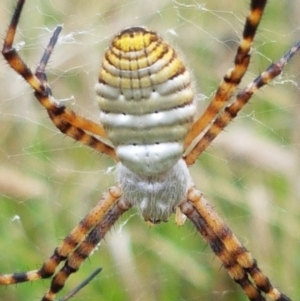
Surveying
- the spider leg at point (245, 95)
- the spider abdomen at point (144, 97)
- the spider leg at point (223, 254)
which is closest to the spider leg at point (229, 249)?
the spider leg at point (223, 254)

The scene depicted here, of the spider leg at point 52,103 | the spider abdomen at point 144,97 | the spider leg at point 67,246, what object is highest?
the spider abdomen at point 144,97

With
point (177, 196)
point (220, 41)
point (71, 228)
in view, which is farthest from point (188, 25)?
point (71, 228)

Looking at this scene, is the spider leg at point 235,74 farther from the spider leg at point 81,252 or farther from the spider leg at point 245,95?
the spider leg at point 81,252

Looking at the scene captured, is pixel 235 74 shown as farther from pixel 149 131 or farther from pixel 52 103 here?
pixel 52 103

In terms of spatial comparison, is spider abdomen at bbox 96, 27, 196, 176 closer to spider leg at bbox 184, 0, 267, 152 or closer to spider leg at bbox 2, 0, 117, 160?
spider leg at bbox 184, 0, 267, 152

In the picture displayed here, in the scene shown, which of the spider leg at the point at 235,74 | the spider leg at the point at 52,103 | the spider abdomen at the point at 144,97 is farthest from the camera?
the spider leg at the point at 52,103

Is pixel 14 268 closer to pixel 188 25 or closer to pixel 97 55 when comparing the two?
pixel 97 55

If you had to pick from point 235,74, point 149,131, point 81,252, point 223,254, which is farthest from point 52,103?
point 223,254
